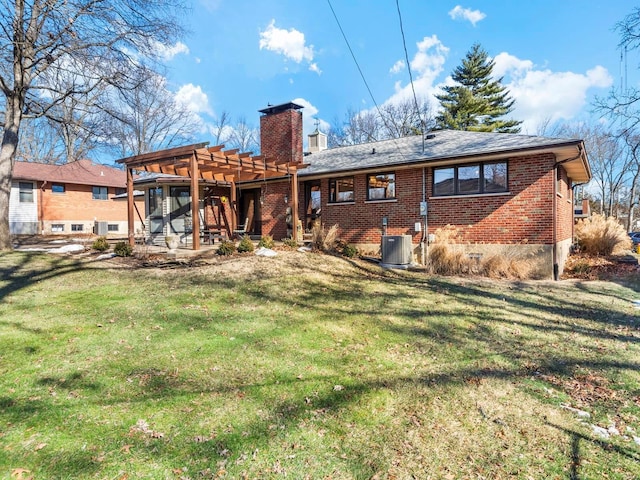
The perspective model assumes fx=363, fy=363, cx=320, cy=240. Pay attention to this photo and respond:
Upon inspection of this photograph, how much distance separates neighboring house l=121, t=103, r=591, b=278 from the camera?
1002 cm

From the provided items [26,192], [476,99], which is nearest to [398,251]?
[26,192]

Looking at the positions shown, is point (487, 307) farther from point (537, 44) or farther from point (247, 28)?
point (537, 44)

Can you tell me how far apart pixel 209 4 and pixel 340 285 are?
9.64 m

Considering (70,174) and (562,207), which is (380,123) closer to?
(562,207)

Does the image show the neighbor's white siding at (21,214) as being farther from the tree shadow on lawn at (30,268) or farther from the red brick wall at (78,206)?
the tree shadow on lawn at (30,268)

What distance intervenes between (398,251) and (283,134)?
27.0ft

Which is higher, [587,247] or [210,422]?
[587,247]

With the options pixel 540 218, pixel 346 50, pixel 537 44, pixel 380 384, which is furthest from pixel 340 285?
pixel 537 44

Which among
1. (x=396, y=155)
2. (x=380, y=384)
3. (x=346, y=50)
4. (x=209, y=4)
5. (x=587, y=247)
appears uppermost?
(x=209, y=4)

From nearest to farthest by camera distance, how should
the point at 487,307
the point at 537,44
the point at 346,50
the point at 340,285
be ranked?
1. the point at 487,307
2. the point at 340,285
3. the point at 346,50
4. the point at 537,44

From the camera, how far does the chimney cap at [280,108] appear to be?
50.8ft

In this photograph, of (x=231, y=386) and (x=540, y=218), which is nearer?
(x=231, y=386)

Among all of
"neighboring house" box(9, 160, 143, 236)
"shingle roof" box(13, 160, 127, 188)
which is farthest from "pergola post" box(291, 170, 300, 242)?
"shingle roof" box(13, 160, 127, 188)

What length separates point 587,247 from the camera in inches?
551
